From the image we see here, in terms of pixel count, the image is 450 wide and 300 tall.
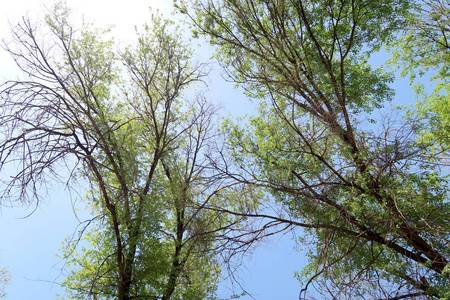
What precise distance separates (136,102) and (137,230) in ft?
15.4

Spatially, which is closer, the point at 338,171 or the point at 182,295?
the point at 338,171

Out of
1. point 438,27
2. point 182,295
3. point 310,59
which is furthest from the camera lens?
point 438,27

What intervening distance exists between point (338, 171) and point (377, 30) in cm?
415

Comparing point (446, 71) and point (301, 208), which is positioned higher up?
point (446, 71)

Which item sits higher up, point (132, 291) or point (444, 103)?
point (444, 103)

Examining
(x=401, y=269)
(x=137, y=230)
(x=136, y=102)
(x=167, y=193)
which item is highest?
(x=136, y=102)

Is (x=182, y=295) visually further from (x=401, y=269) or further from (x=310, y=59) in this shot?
(x=310, y=59)

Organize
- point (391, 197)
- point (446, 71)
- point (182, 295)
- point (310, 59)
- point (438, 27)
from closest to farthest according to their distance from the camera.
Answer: point (391, 197) < point (310, 59) < point (182, 295) < point (438, 27) < point (446, 71)

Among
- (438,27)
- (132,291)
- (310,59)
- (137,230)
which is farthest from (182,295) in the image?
(438,27)

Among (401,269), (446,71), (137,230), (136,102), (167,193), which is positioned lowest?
(401,269)

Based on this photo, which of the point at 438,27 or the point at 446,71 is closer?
the point at 438,27

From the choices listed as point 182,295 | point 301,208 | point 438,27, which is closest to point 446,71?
point 438,27

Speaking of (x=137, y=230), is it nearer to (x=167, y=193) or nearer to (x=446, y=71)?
(x=167, y=193)

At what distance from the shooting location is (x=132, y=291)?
8664 millimetres
